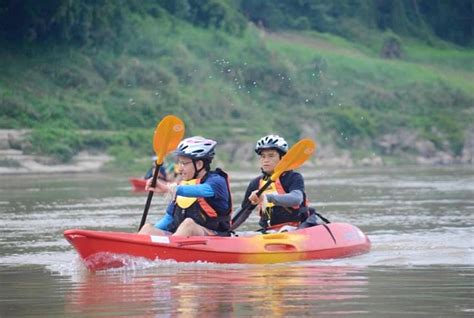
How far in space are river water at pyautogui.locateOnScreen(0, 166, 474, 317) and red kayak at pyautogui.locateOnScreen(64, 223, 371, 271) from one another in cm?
13

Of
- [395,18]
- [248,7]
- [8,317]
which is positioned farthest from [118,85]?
[8,317]

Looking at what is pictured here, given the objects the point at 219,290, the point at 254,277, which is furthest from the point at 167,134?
the point at 219,290

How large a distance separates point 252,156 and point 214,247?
2924cm

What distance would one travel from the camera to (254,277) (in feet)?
39.6

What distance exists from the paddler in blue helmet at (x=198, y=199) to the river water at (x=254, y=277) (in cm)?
54

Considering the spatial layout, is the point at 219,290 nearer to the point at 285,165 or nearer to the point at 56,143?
the point at 285,165

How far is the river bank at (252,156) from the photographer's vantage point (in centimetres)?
3688

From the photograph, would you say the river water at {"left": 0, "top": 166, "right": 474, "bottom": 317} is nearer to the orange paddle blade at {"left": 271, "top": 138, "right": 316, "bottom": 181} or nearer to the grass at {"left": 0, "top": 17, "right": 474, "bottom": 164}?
the orange paddle blade at {"left": 271, "top": 138, "right": 316, "bottom": 181}

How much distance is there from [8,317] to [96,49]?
37587mm

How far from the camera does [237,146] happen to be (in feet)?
139

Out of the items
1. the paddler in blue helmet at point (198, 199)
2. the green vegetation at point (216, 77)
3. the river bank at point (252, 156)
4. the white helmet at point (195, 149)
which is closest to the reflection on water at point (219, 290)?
the paddler in blue helmet at point (198, 199)

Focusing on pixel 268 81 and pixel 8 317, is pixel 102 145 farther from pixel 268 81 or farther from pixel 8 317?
pixel 8 317

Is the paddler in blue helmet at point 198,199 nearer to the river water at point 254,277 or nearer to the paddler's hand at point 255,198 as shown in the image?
the paddler's hand at point 255,198

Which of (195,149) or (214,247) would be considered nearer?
(214,247)
